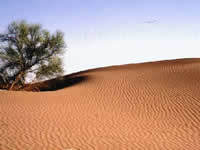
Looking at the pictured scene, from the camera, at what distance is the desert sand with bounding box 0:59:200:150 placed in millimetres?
7188

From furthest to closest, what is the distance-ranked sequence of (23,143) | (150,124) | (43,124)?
(150,124) < (43,124) < (23,143)

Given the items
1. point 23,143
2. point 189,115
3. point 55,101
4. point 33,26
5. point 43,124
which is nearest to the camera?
point 23,143

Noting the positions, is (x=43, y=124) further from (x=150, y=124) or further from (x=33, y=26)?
(x=33, y=26)

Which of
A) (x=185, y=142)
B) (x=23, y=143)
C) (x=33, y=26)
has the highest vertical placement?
(x=33, y=26)

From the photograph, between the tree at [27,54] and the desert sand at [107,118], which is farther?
the tree at [27,54]

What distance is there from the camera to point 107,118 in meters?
9.91

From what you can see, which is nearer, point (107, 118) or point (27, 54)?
point (107, 118)

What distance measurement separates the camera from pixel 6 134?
7.45 meters

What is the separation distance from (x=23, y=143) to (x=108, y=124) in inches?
132

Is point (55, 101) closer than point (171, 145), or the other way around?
point (171, 145)

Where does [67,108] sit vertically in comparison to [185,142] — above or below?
above

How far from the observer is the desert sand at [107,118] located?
283 inches

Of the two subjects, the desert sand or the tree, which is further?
the tree

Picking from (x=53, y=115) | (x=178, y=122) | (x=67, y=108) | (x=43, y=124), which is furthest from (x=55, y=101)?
(x=178, y=122)
